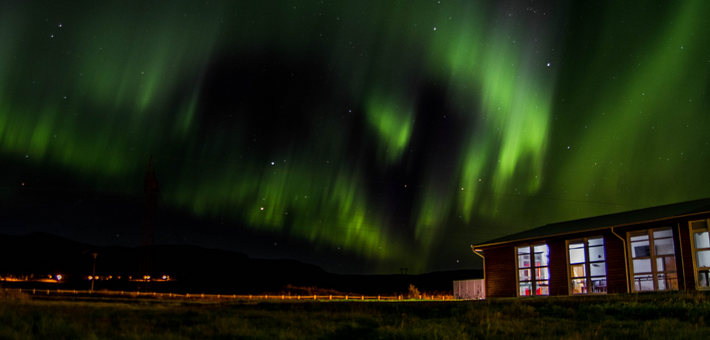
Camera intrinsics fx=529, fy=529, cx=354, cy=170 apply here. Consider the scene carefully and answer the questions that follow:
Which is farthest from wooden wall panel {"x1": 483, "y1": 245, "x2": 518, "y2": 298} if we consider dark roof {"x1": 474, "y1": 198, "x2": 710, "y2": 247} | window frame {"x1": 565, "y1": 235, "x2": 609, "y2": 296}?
window frame {"x1": 565, "y1": 235, "x2": 609, "y2": 296}

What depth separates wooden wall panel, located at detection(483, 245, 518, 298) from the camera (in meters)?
29.8

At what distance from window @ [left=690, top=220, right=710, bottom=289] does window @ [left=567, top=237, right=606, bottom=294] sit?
4.44 meters

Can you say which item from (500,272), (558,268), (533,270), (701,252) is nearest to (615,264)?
(558,268)

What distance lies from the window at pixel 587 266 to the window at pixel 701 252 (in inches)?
175

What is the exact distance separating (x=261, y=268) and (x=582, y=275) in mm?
129214

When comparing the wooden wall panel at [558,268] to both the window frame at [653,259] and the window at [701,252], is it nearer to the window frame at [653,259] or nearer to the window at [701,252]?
the window frame at [653,259]

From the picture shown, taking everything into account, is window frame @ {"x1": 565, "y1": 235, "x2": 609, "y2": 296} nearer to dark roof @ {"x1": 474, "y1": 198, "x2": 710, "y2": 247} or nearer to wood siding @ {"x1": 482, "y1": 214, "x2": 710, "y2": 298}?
wood siding @ {"x1": 482, "y1": 214, "x2": 710, "y2": 298}

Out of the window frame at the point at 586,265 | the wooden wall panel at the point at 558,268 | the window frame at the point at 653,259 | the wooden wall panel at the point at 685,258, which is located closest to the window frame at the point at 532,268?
the wooden wall panel at the point at 558,268

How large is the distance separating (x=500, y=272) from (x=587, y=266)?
19.2 feet

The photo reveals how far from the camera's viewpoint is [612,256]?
2452cm

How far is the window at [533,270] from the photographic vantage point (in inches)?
1097

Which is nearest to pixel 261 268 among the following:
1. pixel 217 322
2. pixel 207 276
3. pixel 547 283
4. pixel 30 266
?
pixel 207 276

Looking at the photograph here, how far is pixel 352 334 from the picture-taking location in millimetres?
10062

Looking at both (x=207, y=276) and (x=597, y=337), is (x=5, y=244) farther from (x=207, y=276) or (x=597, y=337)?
(x=597, y=337)
